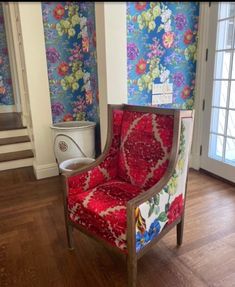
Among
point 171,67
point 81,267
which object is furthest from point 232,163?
point 81,267

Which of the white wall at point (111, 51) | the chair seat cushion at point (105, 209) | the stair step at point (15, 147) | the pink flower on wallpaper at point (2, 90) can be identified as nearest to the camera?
the chair seat cushion at point (105, 209)

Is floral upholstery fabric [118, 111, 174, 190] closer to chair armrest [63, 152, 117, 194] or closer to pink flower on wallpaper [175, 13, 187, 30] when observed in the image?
chair armrest [63, 152, 117, 194]

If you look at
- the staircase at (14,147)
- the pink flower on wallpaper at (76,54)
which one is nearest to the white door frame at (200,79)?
the pink flower on wallpaper at (76,54)

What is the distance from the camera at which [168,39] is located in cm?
270

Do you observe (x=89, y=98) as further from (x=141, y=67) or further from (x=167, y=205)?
(x=167, y=205)

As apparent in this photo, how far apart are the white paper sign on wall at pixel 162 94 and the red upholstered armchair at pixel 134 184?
108 cm

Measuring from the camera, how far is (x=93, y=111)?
296 cm

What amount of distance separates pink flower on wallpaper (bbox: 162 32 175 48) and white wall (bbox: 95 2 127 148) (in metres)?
0.59

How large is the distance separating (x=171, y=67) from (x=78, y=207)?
6.37ft

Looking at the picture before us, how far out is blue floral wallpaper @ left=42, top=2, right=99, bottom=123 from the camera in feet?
8.87

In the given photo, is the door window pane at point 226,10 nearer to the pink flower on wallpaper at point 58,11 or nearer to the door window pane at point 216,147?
the door window pane at point 216,147

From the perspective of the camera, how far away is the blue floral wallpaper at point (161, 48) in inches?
98.5

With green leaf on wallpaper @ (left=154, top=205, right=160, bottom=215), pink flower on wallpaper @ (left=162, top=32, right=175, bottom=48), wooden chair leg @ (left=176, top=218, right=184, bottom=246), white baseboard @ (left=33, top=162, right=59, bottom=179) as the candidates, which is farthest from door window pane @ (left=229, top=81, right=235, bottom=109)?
white baseboard @ (left=33, top=162, right=59, bottom=179)

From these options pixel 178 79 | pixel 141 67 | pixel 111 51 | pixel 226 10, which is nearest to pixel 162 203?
pixel 111 51
